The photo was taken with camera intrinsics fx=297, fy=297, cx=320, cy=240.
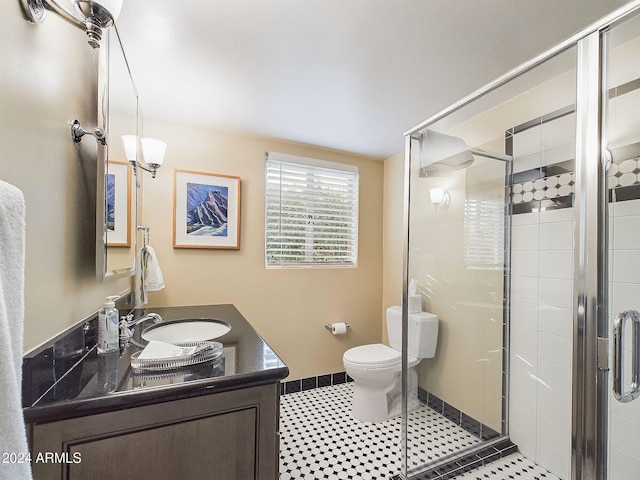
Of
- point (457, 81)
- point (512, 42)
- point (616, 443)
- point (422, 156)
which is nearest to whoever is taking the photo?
point (616, 443)

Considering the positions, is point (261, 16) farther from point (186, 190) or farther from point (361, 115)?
point (186, 190)

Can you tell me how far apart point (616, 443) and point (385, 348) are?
4.46 feet

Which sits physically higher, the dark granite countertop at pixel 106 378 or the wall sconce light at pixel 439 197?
the wall sconce light at pixel 439 197

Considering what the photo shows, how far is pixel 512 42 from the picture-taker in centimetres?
140

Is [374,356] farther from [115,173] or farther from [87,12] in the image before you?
[87,12]

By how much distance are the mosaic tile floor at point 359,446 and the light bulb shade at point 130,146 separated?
189 centimetres

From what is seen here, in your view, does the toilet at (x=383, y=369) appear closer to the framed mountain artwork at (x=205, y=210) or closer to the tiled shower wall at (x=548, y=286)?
the tiled shower wall at (x=548, y=286)

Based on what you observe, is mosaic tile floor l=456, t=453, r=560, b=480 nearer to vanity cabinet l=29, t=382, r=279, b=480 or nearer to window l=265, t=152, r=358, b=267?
vanity cabinet l=29, t=382, r=279, b=480

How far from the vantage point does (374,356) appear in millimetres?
2230

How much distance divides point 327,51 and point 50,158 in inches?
48.4

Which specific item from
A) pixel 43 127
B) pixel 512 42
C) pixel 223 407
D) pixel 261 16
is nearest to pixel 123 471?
pixel 223 407

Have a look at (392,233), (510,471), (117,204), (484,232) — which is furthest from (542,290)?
(117,204)

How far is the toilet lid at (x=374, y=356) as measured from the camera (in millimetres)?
2139

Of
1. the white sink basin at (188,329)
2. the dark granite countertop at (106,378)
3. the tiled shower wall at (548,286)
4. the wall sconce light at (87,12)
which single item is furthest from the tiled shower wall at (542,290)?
the wall sconce light at (87,12)
